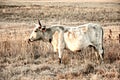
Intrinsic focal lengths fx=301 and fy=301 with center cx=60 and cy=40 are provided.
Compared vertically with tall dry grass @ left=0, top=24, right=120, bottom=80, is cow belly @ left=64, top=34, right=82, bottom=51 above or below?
above

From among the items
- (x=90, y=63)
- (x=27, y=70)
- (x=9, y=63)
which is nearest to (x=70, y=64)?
(x=90, y=63)

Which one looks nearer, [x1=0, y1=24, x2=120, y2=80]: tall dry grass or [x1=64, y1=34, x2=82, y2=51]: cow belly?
[x1=0, y1=24, x2=120, y2=80]: tall dry grass

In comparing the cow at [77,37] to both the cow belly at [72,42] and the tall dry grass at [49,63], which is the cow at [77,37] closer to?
the cow belly at [72,42]

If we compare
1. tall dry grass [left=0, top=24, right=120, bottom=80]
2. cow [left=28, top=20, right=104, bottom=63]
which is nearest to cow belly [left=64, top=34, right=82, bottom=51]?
cow [left=28, top=20, right=104, bottom=63]

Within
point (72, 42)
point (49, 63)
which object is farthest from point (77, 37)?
point (49, 63)

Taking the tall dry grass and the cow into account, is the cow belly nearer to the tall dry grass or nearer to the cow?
the cow

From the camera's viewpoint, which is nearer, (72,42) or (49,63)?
(72,42)

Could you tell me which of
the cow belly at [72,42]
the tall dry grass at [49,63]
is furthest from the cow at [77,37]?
the tall dry grass at [49,63]

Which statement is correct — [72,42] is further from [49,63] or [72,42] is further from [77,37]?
[49,63]

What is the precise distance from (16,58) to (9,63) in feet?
1.57

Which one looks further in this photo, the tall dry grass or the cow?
the cow

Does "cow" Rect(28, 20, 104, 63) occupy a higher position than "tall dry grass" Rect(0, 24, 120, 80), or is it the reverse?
"cow" Rect(28, 20, 104, 63)

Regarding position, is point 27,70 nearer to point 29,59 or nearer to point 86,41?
point 29,59

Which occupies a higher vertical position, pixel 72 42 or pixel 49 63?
pixel 72 42
